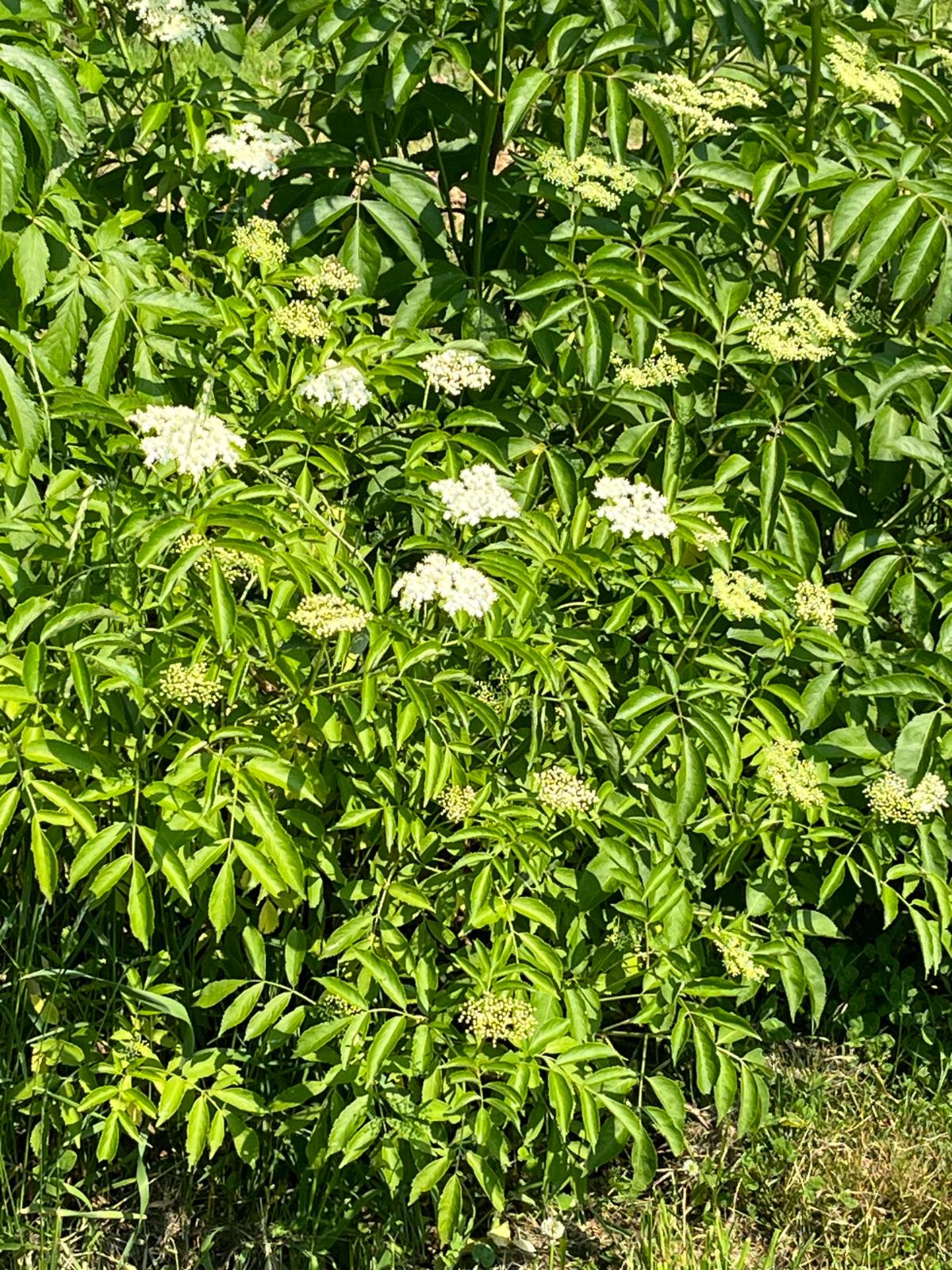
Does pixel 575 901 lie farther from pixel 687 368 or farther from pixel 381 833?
pixel 687 368

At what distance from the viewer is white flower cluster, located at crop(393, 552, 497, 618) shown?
2.14 meters

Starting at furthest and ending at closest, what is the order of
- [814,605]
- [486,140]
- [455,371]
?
[486,140] < [814,605] < [455,371]

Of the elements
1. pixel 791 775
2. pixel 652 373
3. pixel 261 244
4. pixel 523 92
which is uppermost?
pixel 523 92

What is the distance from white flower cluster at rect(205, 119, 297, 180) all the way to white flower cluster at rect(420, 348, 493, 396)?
443 mm

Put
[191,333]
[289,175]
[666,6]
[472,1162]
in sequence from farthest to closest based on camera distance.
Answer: [289,175]
[666,6]
[191,333]
[472,1162]

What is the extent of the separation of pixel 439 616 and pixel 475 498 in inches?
7.7

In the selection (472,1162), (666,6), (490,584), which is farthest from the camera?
(666,6)

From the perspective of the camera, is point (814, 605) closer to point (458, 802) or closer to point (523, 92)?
point (458, 802)

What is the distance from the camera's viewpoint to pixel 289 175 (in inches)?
116

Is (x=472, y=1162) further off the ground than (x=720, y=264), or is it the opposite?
(x=720, y=264)

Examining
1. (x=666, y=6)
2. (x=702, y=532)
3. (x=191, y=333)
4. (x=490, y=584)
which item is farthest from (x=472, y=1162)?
(x=666, y=6)

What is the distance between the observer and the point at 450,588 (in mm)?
2180

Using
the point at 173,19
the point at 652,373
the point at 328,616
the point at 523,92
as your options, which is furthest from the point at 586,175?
the point at 328,616

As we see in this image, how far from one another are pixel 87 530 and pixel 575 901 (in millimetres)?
990
